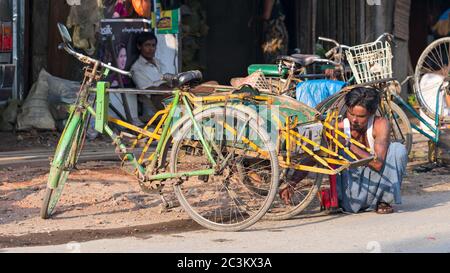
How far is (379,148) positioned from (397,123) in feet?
6.61

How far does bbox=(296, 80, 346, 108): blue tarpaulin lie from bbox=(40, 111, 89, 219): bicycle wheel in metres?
2.38

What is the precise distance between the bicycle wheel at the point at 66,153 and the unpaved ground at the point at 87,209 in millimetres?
257

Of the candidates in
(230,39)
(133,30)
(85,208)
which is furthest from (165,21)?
(85,208)

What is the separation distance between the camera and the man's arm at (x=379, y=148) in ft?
24.8

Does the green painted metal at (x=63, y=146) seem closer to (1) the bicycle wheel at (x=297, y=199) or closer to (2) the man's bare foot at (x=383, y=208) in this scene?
(1) the bicycle wheel at (x=297, y=199)

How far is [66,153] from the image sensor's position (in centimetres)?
720

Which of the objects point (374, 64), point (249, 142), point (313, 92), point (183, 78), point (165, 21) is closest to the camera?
point (249, 142)

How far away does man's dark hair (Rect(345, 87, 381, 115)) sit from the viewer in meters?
7.66

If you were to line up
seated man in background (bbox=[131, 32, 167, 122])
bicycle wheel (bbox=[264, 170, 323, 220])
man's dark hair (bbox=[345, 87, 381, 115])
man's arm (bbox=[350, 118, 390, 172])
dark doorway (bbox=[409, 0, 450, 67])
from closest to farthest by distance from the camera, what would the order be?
bicycle wheel (bbox=[264, 170, 323, 220]) < man's arm (bbox=[350, 118, 390, 172]) < man's dark hair (bbox=[345, 87, 381, 115]) < seated man in background (bbox=[131, 32, 167, 122]) < dark doorway (bbox=[409, 0, 450, 67])

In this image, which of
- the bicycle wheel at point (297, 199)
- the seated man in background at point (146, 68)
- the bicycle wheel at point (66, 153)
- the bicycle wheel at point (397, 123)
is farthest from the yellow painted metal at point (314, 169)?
the seated man in background at point (146, 68)

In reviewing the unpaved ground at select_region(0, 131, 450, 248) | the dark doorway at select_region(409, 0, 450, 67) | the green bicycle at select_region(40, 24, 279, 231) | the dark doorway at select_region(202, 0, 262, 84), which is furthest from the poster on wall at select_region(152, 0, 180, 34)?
the dark doorway at select_region(409, 0, 450, 67)

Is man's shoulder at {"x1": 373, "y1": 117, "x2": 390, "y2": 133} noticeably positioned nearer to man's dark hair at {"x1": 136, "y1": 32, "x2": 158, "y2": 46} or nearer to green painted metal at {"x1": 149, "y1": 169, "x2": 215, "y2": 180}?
green painted metal at {"x1": 149, "y1": 169, "x2": 215, "y2": 180}

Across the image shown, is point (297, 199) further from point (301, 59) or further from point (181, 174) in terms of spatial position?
point (301, 59)

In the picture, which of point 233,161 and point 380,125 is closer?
point 233,161
